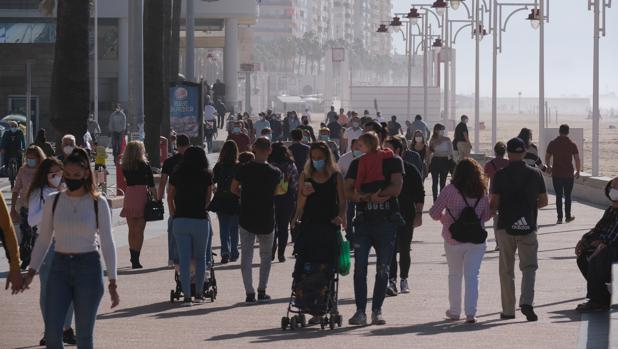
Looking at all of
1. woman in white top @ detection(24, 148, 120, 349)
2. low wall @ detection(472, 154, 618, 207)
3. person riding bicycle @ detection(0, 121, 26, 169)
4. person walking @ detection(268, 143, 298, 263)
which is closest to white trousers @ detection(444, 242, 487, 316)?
woman in white top @ detection(24, 148, 120, 349)

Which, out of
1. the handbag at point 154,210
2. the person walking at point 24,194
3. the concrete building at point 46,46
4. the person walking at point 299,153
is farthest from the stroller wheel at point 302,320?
the concrete building at point 46,46

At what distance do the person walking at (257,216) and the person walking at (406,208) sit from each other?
124 cm

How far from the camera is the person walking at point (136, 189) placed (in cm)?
1839

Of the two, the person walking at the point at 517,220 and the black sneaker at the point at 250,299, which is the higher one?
the person walking at the point at 517,220

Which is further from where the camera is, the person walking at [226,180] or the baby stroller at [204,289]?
the person walking at [226,180]

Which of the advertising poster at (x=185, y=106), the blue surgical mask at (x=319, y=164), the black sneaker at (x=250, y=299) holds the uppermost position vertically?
the advertising poster at (x=185, y=106)

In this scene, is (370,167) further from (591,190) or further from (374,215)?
(591,190)

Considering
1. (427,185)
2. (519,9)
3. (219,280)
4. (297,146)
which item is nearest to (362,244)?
(219,280)

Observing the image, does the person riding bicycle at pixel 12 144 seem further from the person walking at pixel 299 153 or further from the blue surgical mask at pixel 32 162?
the blue surgical mask at pixel 32 162

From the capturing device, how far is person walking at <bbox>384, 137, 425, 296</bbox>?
51.7 ft

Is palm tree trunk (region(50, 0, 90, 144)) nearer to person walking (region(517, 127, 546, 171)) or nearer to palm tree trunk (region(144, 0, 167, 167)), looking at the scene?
person walking (region(517, 127, 546, 171))

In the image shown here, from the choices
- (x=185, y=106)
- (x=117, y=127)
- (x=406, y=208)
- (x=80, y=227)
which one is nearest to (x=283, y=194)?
(x=406, y=208)

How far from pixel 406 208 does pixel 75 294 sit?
21.6 feet

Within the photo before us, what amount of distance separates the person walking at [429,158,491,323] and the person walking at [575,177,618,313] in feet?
4.07
